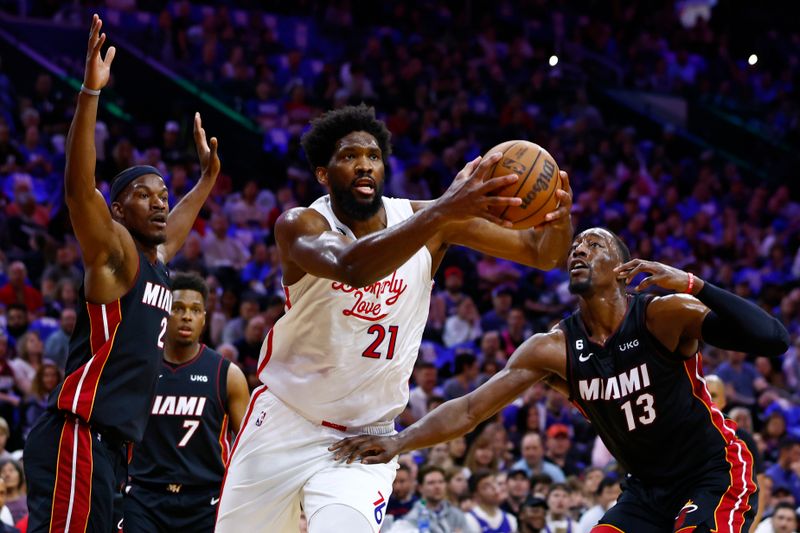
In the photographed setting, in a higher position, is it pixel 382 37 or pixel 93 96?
pixel 382 37

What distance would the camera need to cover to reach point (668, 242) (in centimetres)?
1678

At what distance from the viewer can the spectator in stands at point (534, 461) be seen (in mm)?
10820

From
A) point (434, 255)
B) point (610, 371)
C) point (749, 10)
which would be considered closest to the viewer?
point (434, 255)

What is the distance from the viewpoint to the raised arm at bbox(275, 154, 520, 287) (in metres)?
3.93

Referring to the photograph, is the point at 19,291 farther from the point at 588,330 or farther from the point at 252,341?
the point at 588,330

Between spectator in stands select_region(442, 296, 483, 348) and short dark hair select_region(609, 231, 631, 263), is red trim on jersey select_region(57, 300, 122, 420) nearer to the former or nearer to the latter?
short dark hair select_region(609, 231, 631, 263)

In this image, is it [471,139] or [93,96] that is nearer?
[93,96]

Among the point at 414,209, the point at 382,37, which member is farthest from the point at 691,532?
the point at 382,37

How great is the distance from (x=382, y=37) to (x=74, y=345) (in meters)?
15.2

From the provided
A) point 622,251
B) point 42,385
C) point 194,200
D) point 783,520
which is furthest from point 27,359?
point 783,520

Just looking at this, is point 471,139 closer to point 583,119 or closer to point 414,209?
point 583,119

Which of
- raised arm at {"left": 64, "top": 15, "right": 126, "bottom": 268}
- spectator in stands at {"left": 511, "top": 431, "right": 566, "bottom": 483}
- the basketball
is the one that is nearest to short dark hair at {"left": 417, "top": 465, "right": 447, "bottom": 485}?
spectator in stands at {"left": 511, "top": 431, "right": 566, "bottom": 483}

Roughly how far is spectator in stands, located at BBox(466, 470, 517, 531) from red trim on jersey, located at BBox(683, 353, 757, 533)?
14.0 ft

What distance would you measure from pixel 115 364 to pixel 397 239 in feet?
5.76
